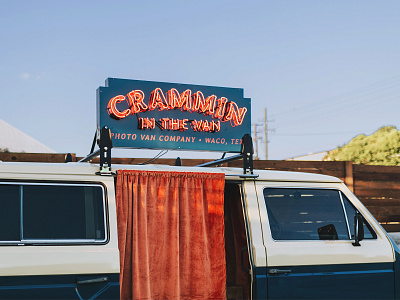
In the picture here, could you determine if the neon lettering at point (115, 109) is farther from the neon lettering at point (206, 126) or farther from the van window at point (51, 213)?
the van window at point (51, 213)

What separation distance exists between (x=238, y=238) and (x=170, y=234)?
105cm

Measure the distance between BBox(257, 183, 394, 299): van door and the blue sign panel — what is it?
0.99m

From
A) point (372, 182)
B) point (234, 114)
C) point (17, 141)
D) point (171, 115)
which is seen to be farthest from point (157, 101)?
point (17, 141)

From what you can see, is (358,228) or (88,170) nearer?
(88,170)

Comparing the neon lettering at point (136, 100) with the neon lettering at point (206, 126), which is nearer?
the neon lettering at point (136, 100)

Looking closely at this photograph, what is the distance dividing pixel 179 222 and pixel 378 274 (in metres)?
1.97

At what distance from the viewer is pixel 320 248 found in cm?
450

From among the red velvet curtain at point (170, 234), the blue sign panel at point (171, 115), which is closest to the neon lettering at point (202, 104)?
the blue sign panel at point (171, 115)

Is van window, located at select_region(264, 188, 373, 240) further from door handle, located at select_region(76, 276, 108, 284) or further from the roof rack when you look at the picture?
door handle, located at select_region(76, 276, 108, 284)

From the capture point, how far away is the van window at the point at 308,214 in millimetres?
4555

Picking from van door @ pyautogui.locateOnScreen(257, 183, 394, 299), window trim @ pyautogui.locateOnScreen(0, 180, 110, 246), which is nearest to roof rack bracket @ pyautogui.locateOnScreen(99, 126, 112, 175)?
window trim @ pyautogui.locateOnScreen(0, 180, 110, 246)

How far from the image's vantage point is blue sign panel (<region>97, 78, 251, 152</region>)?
4.89 meters

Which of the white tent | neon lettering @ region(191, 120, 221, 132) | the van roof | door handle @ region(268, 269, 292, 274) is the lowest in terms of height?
door handle @ region(268, 269, 292, 274)

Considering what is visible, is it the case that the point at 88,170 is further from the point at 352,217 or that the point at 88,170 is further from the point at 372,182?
the point at 372,182
